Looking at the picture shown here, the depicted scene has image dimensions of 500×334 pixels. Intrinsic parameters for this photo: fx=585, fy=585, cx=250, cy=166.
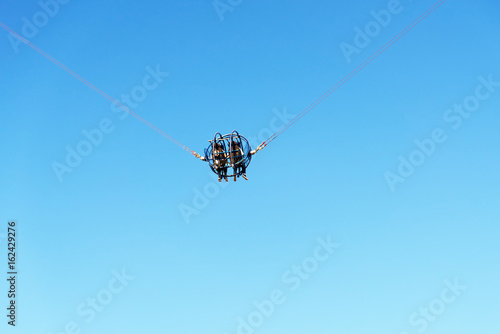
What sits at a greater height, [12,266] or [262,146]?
[12,266]

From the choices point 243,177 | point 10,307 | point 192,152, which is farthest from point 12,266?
point 243,177

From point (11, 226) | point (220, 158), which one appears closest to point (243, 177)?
point (220, 158)

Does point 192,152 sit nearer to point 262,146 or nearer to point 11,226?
point 262,146

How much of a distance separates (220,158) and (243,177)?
1838mm

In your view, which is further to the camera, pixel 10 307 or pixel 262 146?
pixel 10 307

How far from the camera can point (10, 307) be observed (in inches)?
1451

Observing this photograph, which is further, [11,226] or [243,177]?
[11,226]

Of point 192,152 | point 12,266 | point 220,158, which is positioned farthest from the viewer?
point 12,266

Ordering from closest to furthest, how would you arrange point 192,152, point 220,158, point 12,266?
point 220,158 < point 192,152 < point 12,266

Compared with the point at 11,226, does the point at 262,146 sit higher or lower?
lower

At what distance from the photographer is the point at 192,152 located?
34656mm

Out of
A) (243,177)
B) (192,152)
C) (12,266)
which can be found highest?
(12,266)

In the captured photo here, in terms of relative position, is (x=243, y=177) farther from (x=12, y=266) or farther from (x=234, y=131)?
(x=12, y=266)

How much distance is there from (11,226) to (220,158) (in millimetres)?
15137
